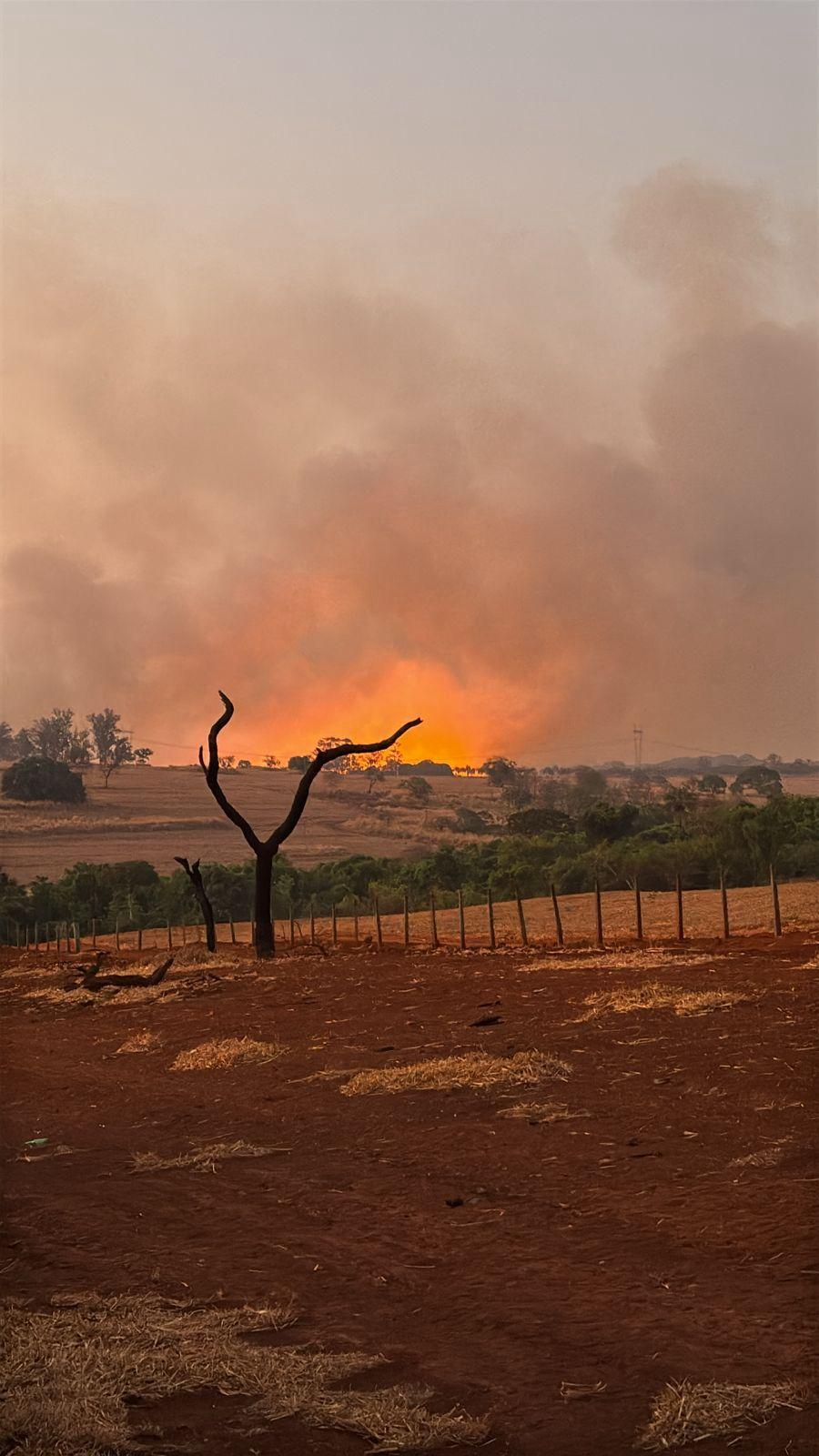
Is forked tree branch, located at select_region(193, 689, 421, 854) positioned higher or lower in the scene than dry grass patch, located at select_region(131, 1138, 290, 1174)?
higher

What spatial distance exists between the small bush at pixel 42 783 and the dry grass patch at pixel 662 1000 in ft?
311

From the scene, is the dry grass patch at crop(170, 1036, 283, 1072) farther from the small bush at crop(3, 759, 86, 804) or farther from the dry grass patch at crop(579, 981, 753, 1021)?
the small bush at crop(3, 759, 86, 804)

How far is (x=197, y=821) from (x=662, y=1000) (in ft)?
314

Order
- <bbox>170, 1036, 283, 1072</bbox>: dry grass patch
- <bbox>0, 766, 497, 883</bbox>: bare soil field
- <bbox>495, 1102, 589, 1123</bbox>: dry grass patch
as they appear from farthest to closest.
Result: <bbox>0, 766, 497, 883</bbox>: bare soil field < <bbox>170, 1036, 283, 1072</bbox>: dry grass patch < <bbox>495, 1102, 589, 1123</bbox>: dry grass patch

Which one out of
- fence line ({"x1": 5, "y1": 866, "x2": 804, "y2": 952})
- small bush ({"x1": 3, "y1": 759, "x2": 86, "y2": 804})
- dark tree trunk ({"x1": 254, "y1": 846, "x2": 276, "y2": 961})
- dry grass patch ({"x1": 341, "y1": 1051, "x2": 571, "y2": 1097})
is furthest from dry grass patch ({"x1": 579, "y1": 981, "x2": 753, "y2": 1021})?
small bush ({"x1": 3, "y1": 759, "x2": 86, "y2": 804})

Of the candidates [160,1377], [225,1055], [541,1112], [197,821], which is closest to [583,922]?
[225,1055]

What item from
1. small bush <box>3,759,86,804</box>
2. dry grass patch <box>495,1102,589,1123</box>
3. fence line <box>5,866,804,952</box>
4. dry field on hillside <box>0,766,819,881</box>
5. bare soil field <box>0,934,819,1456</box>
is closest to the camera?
bare soil field <box>0,934,819,1456</box>

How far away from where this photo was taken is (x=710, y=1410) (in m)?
4.86

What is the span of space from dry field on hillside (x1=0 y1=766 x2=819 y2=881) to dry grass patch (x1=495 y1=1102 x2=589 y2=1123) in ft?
242

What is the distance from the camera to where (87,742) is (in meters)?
140

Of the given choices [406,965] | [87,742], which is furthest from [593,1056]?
[87,742]

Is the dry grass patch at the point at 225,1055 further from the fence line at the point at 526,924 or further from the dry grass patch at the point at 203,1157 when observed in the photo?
the fence line at the point at 526,924

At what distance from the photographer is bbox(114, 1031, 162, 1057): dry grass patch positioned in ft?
55.8

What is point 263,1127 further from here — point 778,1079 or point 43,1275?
point 778,1079
